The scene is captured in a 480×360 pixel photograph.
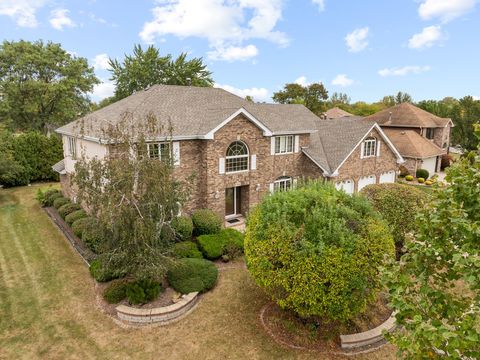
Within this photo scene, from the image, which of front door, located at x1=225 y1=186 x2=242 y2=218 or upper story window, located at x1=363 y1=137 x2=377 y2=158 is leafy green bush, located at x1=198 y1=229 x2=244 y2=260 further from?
upper story window, located at x1=363 y1=137 x2=377 y2=158

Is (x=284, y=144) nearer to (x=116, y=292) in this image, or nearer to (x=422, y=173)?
(x=116, y=292)

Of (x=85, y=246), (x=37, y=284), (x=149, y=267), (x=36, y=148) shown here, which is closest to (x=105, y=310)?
(x=149, y=267)

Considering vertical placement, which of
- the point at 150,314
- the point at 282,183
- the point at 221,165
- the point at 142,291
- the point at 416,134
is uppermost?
the point at 416,134

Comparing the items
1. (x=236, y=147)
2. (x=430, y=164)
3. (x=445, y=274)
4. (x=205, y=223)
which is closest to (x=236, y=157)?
(x=236, y=147)

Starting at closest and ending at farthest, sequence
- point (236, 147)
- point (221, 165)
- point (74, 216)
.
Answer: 1. point (74, 216)
2. point (221, 165)
3. point (236, 147)

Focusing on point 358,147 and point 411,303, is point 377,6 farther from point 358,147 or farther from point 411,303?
point 411,303

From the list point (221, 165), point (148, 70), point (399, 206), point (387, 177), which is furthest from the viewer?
point (148, 70)

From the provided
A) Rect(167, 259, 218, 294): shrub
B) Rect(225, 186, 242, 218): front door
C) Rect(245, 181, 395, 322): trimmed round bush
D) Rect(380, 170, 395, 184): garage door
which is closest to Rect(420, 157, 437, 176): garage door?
Rect(380, 170, 395, 184): garage door
